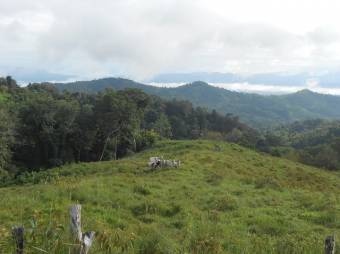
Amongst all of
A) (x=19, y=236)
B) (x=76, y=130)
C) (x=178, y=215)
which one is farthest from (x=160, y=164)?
(x=76, y=130)

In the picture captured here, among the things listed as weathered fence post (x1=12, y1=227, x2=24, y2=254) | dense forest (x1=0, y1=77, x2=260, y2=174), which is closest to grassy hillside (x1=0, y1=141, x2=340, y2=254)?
weathered fence post (x1=12, y1=227, x2=24, y2=254)

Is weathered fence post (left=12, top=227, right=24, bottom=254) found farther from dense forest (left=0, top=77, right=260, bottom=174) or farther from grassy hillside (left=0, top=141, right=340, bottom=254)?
dense forest (left=0, top=77, right=260, bottom=174)

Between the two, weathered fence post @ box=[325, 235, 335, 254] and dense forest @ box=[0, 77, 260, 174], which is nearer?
weathered fence post @ box=[325, 235, 335, 254]

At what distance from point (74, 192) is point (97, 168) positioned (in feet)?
46.5

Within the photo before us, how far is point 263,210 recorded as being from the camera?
13.7 meters

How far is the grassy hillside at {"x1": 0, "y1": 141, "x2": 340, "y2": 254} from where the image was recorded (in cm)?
639

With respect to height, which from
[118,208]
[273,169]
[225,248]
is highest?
[225,248]

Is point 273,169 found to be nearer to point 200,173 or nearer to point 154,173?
point 200,173

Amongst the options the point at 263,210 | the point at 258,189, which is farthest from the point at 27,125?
the point at 263,210

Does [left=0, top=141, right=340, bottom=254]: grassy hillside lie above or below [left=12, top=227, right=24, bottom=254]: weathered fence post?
below

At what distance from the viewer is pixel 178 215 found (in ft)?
40.2

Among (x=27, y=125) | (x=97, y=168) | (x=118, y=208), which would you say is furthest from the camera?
(x=27, y=125)

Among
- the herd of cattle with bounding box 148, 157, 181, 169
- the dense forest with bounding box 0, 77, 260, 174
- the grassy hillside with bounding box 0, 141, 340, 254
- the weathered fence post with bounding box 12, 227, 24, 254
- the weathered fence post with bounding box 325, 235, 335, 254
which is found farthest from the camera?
the dense forest with bounding box 0, 77, 260, 174

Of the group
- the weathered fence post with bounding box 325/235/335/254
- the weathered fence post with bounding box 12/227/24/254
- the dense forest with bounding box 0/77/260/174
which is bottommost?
the dense forest with bounding box 0/77/260/174
